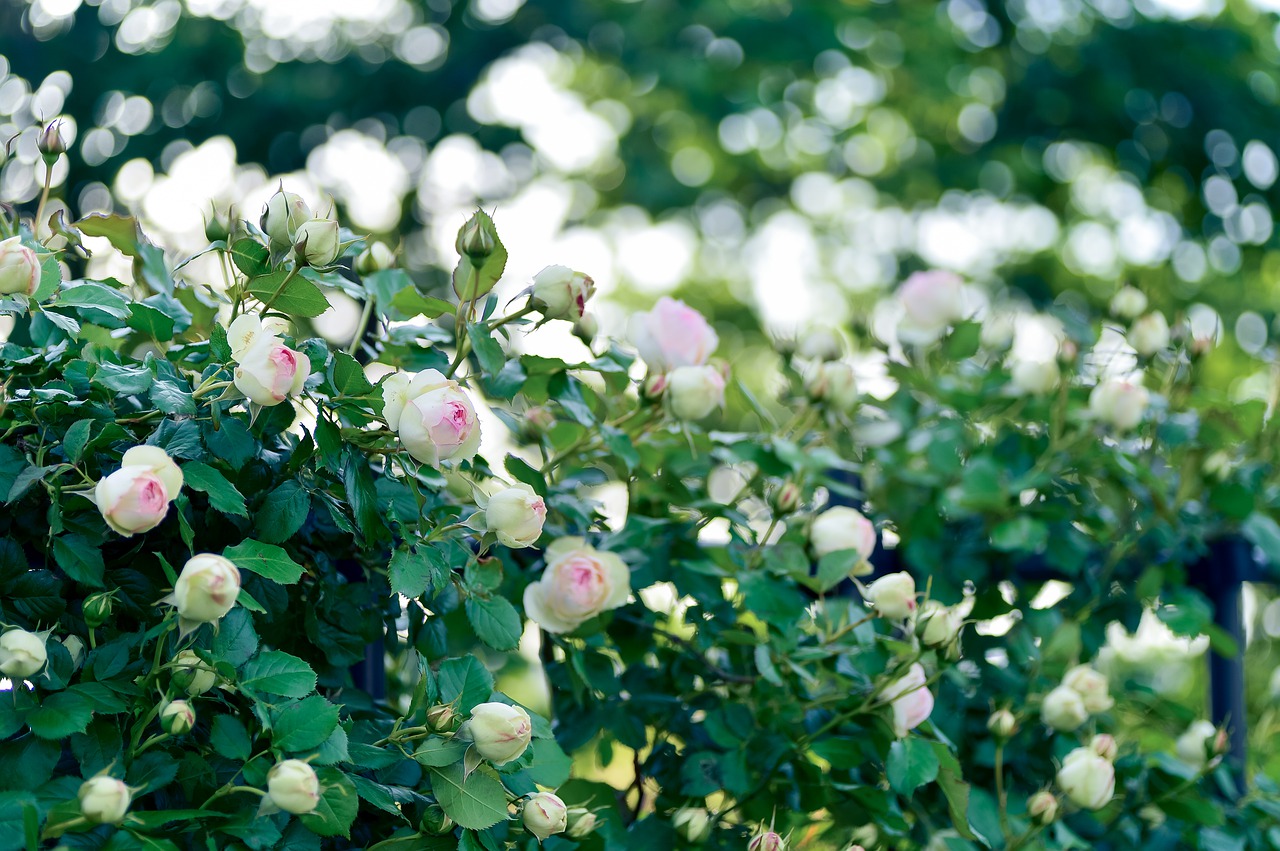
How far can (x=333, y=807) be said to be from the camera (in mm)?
724

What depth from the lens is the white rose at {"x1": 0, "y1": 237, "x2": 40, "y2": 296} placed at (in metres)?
0.77

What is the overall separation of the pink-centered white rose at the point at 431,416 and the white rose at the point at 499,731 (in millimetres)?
189

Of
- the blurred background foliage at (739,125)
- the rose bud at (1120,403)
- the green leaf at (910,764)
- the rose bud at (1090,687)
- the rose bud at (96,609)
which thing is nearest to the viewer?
the rose bud at (96,609)

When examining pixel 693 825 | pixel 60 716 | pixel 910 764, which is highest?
pixel 60 716

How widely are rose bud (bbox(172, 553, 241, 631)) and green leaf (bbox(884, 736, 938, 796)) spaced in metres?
0.62

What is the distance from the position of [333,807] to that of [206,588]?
18 cm

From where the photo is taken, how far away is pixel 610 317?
29.6ft

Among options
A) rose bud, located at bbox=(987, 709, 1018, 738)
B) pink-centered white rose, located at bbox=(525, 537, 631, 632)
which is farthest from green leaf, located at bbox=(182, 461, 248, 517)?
rose bud, located at bbox=(987, 709, 1018, 738)

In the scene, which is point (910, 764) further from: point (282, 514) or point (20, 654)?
point (20, 654)

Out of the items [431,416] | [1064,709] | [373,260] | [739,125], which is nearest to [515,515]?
[431,416]

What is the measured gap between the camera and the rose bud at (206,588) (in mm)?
674

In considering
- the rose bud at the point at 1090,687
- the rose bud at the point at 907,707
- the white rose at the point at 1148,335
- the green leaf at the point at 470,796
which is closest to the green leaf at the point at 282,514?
the green leaf at the point at 470,796

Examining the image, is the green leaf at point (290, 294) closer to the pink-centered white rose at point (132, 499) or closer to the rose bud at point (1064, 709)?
the pink-centered white rose at point (132, 499)

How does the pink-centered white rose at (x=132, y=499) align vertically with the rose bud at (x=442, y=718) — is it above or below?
above
